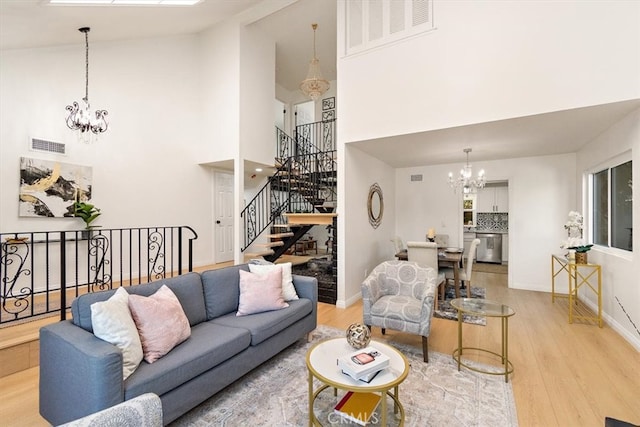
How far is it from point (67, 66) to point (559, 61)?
6.50 metres

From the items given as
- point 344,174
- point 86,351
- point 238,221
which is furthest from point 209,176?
point 86,351

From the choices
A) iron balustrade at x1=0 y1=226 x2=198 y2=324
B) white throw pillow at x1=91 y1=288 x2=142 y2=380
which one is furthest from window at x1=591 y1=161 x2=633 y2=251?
iron balustrade at x1=0 y1=226 x2=198 y2=324

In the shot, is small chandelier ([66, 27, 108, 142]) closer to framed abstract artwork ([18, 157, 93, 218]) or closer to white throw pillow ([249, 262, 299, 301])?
framed abstract artwork ([18, 157, 93, 218])

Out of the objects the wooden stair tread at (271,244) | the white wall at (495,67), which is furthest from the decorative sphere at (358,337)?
the wooden stair tread at (271,244)

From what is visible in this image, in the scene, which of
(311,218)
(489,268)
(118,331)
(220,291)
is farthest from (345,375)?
(489,268)

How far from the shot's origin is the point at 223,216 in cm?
696

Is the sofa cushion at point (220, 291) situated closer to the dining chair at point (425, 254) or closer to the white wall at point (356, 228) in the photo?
the white wall at point (356, 228)

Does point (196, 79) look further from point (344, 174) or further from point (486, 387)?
point (486, 387)

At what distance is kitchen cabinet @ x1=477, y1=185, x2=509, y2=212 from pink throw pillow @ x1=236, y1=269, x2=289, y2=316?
7.11 meters

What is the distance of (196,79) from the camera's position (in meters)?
6.21

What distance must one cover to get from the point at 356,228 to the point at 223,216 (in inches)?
146

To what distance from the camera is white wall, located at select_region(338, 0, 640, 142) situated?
2836mm

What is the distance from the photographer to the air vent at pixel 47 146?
13.3ft

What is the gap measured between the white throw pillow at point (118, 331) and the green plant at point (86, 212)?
353 cm
